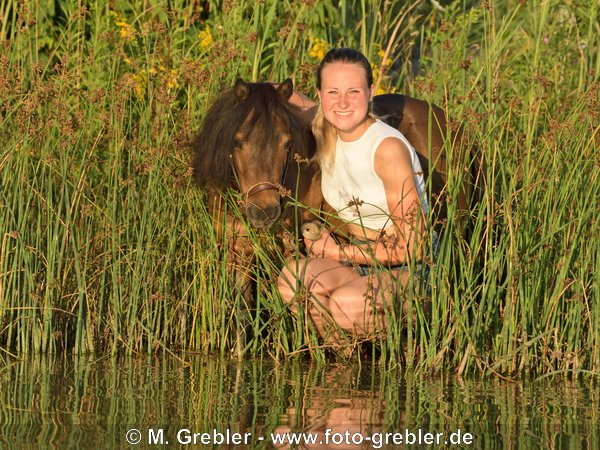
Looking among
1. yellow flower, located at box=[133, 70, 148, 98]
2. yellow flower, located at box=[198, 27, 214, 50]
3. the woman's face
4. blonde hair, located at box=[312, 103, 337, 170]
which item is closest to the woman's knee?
blonde hair, located at box=[312, 103, 337, 170]

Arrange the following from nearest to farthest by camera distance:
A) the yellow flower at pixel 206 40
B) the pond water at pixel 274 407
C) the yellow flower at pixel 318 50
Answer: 1. the pond water at pixel 274 407
2. the yellow flower at pixel 206 40
3. the yellow flower at pixel 318 50

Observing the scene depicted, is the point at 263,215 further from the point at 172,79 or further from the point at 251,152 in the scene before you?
the point at 172,79

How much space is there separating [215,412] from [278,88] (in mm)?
1761

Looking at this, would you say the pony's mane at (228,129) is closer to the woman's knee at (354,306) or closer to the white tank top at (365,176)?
the white tank top at (365,176)

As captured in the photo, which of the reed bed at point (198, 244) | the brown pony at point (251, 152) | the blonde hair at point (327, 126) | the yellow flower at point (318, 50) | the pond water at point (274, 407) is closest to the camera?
the pond water at point (274, 407)

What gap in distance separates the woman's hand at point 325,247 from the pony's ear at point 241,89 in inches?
27.7

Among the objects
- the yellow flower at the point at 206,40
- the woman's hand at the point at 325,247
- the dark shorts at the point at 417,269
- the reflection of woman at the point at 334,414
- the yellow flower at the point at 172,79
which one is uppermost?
the yellow flower at the point at 206,40

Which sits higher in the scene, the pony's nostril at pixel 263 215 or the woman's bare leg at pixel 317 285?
the pony's nostril at pixel 263 215

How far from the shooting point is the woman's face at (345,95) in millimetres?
4867

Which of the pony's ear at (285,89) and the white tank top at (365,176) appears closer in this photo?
the white tank top at (365,176)

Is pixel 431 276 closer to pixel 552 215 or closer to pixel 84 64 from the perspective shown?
pixel 552 215

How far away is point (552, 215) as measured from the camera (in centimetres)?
472

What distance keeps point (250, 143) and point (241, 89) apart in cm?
26

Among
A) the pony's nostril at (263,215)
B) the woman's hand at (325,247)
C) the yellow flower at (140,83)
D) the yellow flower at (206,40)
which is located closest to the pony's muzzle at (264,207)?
the pony's nostril at (263,215)
